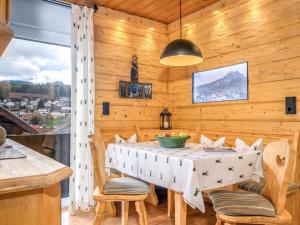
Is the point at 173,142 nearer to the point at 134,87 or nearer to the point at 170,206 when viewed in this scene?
the point at 170,206

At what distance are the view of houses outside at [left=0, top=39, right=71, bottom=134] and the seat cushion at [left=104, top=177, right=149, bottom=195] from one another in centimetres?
140

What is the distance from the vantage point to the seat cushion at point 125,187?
206 centimetres

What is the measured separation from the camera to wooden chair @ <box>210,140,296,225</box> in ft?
5.34

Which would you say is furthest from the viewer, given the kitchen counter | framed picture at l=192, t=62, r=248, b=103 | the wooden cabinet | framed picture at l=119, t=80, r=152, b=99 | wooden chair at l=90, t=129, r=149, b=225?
framed picture at l=119, t=80, r=152, b=99

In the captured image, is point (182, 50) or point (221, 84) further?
point (221, 84)

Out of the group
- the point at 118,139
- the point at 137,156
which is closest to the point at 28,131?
the point at 118,139

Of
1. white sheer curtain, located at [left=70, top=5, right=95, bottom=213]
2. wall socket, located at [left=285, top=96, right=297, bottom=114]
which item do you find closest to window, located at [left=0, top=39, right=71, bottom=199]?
white sheer curtain, located at [left=70, top=5, right=95, bottom=213]

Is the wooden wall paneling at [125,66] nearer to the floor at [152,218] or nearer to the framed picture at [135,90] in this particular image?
the framed picture at [135,90]

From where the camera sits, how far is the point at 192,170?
1.79 metres

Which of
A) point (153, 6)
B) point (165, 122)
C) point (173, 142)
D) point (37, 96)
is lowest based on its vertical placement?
point (173, 142)

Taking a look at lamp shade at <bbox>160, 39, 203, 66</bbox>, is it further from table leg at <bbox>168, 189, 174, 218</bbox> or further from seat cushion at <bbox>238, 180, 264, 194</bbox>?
table leg at <bbox>168, 189, 174, 218</bbox>

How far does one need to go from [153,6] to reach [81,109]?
1.72m

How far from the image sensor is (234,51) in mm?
3133

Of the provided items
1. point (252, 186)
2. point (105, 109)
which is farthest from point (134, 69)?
point (252, 186)
